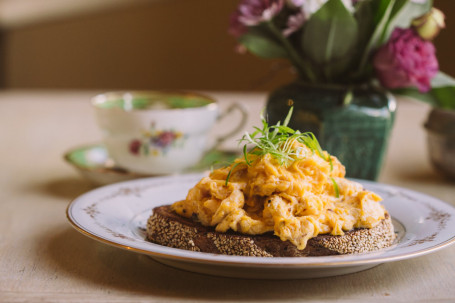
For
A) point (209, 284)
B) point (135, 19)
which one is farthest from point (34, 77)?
point (209, 284)

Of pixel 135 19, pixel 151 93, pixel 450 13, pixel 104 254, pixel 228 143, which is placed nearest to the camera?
pixel 104 254

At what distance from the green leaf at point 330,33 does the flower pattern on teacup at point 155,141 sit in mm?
368

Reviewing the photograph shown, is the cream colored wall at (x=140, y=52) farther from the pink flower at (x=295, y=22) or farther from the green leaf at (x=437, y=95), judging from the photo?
the pink flower at (x=295, y=22)

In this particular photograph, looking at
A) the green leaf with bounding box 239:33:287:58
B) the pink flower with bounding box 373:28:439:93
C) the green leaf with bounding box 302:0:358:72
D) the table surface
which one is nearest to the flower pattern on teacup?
the table surface

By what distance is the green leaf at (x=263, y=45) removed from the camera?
139cm

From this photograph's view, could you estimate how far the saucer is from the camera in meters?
1.31

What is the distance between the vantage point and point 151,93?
64.8 inches

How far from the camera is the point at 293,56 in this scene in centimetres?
138

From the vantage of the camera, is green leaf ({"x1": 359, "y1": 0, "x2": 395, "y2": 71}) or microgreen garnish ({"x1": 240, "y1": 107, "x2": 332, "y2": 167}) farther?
green leaf ({"x1": 359, "y1": 0, "x2": 395, "y2": 71})

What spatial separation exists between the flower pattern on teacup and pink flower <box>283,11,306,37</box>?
35cm

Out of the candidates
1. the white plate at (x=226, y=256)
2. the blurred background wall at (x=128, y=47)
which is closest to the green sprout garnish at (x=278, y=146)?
the white plate at (x=226, y=256)

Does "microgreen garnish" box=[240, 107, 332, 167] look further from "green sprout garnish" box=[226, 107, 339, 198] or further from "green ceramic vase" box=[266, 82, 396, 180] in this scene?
"green ceramic vase" box=[266, 82, 396, 180]

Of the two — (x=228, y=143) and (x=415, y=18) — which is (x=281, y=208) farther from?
(x=228, y=143)

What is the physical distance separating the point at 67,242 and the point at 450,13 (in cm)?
364
